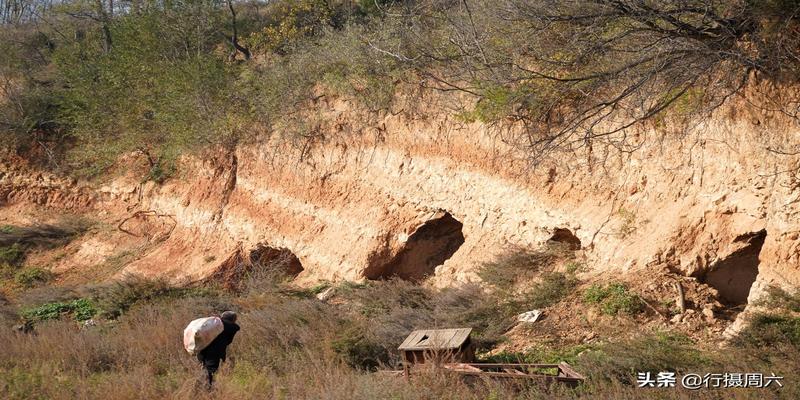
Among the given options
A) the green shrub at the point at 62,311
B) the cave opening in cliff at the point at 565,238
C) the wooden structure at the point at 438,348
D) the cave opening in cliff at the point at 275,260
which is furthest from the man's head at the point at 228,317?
the green shrub at the point at 62,311

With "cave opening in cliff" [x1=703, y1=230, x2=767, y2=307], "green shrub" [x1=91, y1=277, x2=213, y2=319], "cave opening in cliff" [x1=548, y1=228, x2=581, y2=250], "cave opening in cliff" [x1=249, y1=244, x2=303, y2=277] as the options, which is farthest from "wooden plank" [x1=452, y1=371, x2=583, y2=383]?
"green shrub" [x1=91, y1=277, x2=213, y2=319]

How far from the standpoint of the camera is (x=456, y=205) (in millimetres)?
12422

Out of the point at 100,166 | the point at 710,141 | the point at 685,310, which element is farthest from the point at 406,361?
the point at 100,166

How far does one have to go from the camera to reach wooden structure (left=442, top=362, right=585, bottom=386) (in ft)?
22.3

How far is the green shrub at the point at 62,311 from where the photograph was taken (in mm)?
14016

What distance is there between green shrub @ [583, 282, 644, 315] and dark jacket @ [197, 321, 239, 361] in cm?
435

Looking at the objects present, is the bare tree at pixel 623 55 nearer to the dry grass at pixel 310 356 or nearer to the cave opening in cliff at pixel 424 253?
the dry grass at pixel 310 356

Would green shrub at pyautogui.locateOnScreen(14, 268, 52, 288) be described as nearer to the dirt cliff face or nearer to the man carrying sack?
the dirt cliff face

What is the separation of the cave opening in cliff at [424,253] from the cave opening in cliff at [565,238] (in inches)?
117

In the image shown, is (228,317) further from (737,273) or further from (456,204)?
(737,273)

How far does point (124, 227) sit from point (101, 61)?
4993mm

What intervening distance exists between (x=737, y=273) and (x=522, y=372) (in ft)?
12.0

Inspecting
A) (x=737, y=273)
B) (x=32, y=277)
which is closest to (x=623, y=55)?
(x=737, y=273)

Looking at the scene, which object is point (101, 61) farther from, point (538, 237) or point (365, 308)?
point (538, 237)
